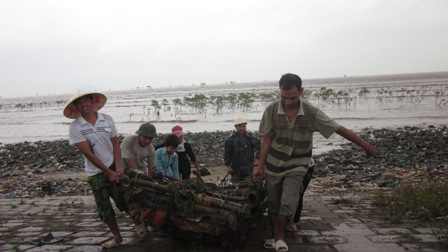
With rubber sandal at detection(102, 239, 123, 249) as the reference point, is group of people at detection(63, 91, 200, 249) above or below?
above

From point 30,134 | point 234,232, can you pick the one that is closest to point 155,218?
point 234,232

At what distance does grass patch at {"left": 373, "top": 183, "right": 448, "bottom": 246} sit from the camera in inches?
186

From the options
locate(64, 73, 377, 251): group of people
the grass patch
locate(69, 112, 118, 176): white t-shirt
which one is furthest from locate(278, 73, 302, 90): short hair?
the grass patch

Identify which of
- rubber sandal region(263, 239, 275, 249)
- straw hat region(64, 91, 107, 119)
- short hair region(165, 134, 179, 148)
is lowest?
rubber sandal region(263, 239, 275, 249)

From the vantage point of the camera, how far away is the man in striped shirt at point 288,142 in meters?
3.79

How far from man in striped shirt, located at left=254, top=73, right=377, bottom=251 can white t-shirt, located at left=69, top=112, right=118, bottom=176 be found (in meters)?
1.70

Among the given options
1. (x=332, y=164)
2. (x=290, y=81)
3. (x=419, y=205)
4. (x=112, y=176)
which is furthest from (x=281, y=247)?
(x=332, y=164)

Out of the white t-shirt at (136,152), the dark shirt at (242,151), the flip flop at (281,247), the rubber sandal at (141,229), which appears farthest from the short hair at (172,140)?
the flip flop at (281,247)

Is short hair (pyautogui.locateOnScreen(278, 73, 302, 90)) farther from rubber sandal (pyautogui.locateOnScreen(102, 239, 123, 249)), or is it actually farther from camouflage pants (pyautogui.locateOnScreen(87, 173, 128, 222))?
rubber sandal (pyautogui.locateOnScreen(102, 239, 123, 249))

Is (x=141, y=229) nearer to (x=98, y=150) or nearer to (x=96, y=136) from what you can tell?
(x=98, y=150)

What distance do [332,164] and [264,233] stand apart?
6323 millimetres

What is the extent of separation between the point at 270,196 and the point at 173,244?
3.99 feet

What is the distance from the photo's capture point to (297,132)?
3.88 metres

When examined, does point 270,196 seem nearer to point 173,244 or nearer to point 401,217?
point 173,244
